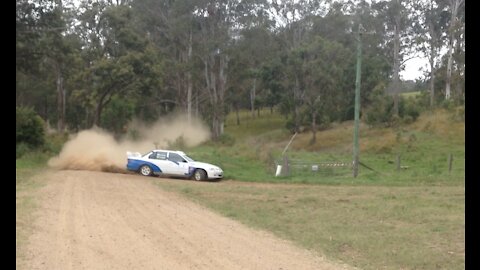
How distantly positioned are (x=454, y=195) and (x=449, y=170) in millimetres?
10966

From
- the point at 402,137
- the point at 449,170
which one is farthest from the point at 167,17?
the point at 449,170

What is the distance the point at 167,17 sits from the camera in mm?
55812

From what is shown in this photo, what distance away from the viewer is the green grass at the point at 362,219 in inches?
380

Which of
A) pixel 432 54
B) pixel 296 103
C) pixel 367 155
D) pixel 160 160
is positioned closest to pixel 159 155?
pixel 160 160

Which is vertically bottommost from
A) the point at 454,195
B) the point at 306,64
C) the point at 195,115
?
the point at 454,195

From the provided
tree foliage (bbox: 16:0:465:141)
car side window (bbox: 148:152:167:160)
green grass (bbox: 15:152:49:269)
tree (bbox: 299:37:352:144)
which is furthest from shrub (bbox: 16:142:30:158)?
tree (bbox: 299:37:352:144)

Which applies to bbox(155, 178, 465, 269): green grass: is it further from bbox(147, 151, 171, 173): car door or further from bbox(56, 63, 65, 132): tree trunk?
bbox(56, 63, 65, 132): tree trunk

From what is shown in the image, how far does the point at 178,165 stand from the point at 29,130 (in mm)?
16074

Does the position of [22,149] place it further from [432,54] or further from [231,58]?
[432,54]

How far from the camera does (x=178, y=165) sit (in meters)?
26.8

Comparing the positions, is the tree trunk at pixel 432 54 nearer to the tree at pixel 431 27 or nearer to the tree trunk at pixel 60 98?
the tree at pixel 431 27

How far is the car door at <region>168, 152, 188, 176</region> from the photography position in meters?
26.7

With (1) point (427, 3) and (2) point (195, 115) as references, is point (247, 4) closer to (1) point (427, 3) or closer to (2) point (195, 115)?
(2) point (195, 115)

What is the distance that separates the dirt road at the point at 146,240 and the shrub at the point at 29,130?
22506 millimetres
